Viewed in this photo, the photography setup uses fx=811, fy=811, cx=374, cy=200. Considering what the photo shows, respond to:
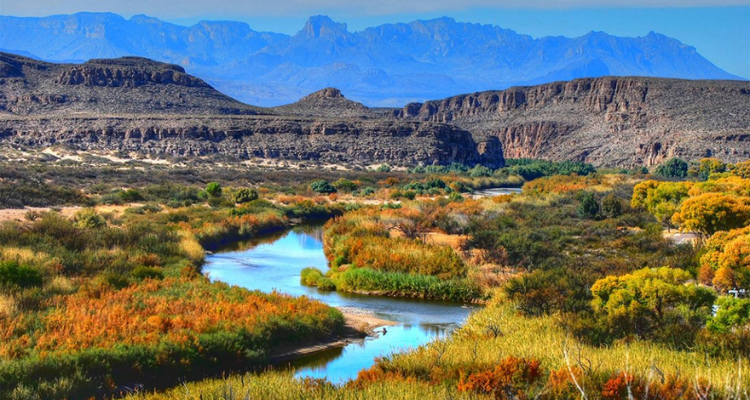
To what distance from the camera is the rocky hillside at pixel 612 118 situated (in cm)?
10656

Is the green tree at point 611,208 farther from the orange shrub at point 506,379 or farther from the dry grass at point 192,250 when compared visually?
the orange shrub at point 506,379

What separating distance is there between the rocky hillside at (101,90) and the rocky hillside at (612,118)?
44987 mm

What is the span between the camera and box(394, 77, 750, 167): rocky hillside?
107 metres

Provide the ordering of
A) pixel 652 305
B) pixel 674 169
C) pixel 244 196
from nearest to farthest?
pixel 652 305 → pixel 244 196 → pixel 674 169

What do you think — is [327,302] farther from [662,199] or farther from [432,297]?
[662,199]

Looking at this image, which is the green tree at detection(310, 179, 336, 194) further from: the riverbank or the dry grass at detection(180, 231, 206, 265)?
the riverbank

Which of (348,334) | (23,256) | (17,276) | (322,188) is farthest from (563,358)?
(322,188)

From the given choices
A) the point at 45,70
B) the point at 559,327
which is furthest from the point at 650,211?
the point at 45,70

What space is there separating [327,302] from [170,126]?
71256mm

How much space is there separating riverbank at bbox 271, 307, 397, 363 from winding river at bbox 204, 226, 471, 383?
222 millimetres

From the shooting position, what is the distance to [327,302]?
74.7ft

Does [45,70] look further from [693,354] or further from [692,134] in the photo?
[693,354]

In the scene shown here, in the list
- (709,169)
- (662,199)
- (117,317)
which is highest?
(709,169)

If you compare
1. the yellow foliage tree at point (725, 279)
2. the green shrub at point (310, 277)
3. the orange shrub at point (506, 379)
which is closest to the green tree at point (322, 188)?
the green shrub at point (310, 277)
